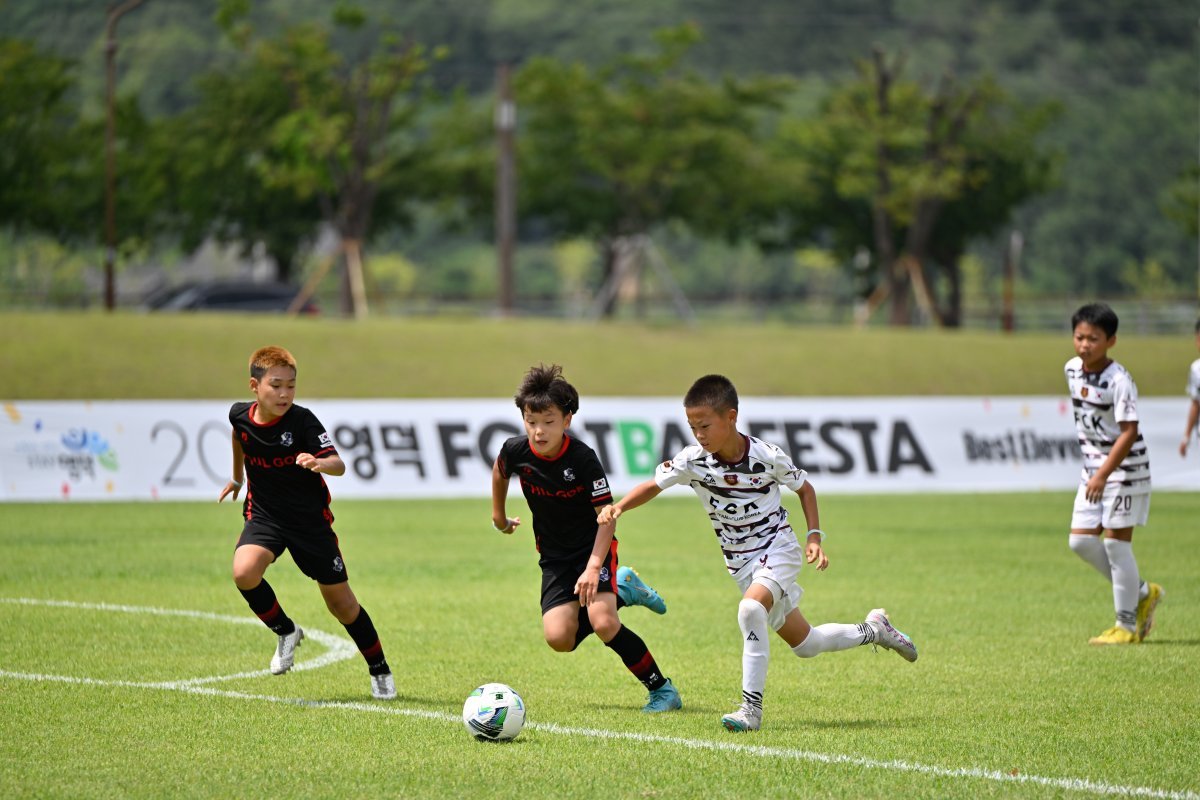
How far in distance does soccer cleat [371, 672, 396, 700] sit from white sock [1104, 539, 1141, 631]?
4907mm

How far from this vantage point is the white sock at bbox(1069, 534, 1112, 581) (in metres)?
10.3

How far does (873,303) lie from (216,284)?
19.5m

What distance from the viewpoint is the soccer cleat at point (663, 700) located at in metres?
7.76

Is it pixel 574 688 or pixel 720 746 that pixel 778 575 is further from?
pixel 574 688

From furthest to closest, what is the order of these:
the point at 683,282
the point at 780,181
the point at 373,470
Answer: the point at 683,282 → the point at 780,181 → the point at 373,470

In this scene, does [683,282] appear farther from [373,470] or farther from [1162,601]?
[1162,601]

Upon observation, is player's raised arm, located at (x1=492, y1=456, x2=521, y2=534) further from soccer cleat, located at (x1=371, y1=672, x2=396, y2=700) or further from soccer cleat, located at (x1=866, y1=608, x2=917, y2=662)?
soccer cleat, located at (x1=866, y1=608, x2=917, y2=662)

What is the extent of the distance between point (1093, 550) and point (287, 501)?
5.39m

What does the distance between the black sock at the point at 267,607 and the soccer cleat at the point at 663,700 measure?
7.05 ft

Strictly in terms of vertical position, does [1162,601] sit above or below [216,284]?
below

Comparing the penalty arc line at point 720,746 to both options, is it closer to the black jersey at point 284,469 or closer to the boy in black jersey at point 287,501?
the boy in black jersey at point 287,501

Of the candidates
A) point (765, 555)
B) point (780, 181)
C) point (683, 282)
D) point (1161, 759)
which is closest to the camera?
point (1161, 759)

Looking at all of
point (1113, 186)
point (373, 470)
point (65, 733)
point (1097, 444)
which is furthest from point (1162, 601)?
point (1113, 186)

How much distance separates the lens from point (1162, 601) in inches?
476
